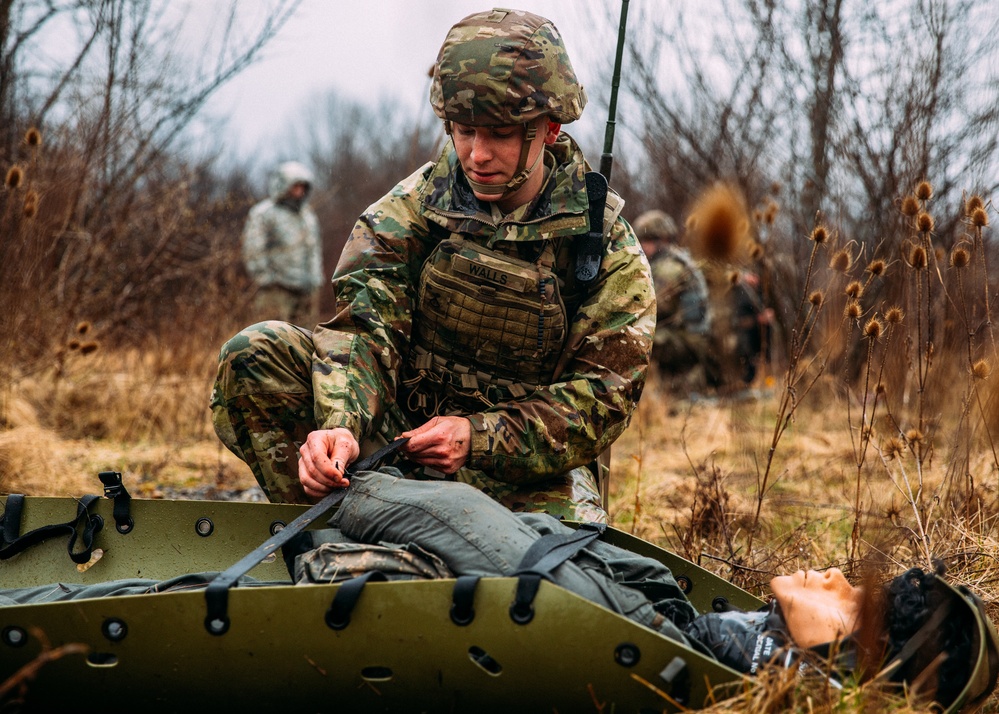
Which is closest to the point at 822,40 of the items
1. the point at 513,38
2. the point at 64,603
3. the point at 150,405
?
the point at 513,38

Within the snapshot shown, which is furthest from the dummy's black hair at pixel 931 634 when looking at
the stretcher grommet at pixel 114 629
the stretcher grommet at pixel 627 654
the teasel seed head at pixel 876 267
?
the stretcher grommet at pixel 114 629

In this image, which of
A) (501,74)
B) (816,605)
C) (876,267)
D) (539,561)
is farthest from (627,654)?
(876,267)

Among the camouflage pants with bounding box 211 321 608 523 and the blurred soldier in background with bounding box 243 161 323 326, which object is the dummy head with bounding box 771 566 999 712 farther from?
the blurred soldier in background with bounding box 243 161 323 326

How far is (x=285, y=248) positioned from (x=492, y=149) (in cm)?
658

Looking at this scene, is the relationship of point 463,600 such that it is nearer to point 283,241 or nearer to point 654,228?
point 654,228

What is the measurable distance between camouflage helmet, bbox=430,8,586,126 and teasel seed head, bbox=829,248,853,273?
91cm

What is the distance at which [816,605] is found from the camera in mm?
1993

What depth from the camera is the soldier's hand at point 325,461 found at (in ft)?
7.79

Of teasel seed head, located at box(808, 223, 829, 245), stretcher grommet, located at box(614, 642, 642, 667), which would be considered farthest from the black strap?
teasel seed head, located at box(808, 223, 829, 245)

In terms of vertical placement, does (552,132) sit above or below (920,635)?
above

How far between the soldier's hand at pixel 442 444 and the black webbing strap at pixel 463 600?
0.83 m

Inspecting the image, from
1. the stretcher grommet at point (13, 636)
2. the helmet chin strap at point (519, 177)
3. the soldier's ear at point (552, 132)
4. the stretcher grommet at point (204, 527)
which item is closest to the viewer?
the stretcher grommet at point (13, 636)

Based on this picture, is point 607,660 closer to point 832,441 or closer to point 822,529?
point 822,529

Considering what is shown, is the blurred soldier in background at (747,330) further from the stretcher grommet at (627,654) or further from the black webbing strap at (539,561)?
the stretcher grommet at (627,654)
